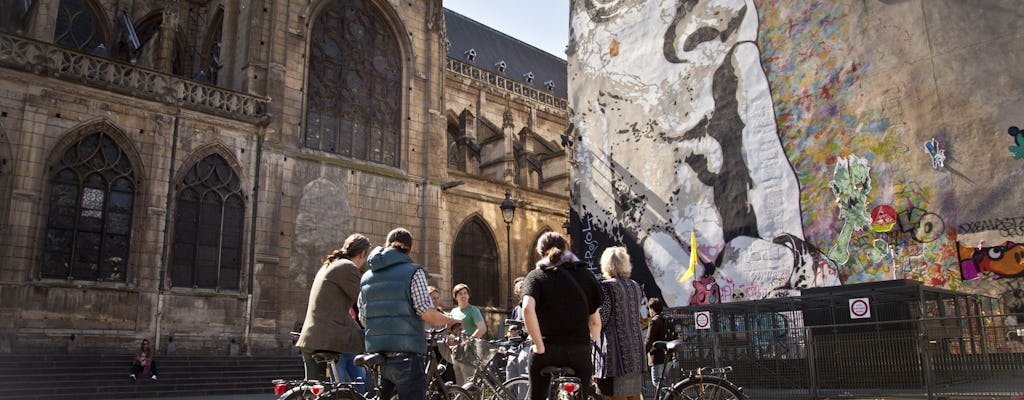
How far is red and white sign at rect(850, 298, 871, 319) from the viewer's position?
36.0 ft

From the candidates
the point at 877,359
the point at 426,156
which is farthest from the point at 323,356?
the point at 426,156

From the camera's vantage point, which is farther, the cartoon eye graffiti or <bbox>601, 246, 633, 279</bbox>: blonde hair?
the cartoon eye graffiti

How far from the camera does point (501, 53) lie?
130 feet

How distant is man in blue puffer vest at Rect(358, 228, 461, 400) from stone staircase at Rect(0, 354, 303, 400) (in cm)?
1019

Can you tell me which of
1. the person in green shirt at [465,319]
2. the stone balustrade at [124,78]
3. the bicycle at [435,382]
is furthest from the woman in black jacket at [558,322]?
the stone balustrade at [124,78]

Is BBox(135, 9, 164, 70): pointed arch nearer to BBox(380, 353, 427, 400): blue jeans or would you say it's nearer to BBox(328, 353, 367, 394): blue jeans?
BBox(328, 353, 367, 394): blue jeans

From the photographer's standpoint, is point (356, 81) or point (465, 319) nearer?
point (465, 319)

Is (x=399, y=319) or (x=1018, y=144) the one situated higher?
(x=1018, y=144)

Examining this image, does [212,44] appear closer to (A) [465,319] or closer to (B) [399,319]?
(A) [465,319]

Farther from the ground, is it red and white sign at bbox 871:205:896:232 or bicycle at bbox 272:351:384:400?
red and white sign at bbox 871:205:896:232

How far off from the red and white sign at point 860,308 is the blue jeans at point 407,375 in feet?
28.7

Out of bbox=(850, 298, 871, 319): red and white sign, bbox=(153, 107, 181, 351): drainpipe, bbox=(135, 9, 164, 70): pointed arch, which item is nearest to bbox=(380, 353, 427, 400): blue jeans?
bbox=(850, 298, 871, 319): red and white sign

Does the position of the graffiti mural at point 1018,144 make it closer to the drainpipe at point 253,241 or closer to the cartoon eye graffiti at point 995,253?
the cartoon eye graffiti at point 995,253

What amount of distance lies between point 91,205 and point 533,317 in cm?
1466
